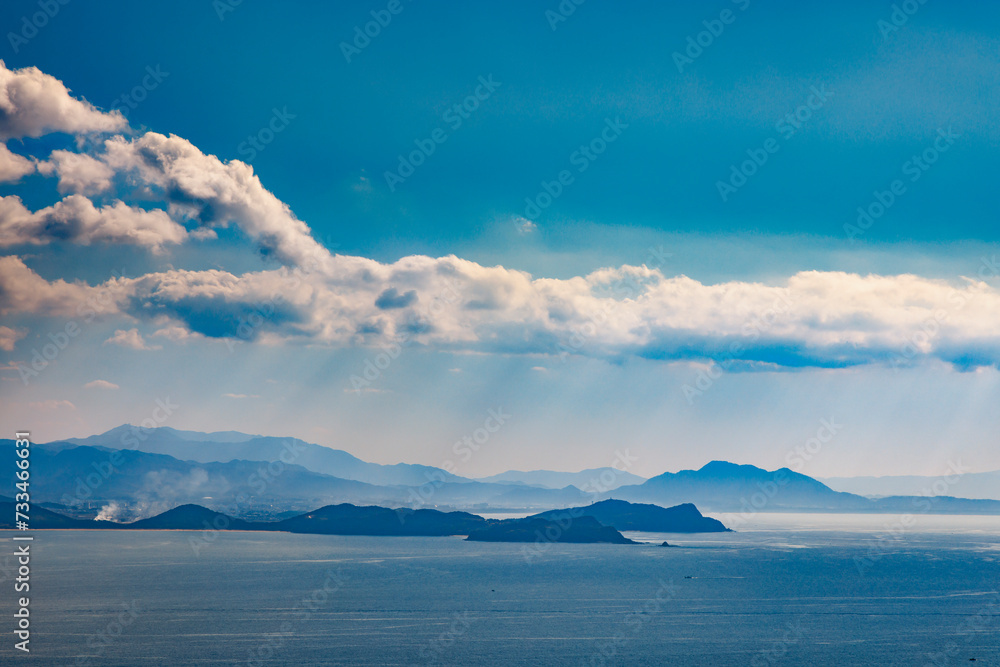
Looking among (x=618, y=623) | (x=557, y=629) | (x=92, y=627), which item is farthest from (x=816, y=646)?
(x=92, y=627)

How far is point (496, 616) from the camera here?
113 metres

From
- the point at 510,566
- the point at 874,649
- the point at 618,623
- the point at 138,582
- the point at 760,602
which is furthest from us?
the point at 510,566

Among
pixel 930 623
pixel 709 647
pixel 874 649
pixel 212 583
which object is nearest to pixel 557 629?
pixel 709 647

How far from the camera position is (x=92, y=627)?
99.5 metres

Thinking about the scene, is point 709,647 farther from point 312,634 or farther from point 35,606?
point 35,606

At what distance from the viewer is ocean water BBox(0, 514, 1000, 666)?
8725 centimetres

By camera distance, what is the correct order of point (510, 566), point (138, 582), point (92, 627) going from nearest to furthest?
1. point (92, 627)
2. point (138, 582)
3. point (510, 566)

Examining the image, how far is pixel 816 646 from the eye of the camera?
94812mm

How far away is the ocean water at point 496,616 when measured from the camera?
8725 cm

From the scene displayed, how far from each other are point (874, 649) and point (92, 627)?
328 feet

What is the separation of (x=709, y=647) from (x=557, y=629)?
20388mm

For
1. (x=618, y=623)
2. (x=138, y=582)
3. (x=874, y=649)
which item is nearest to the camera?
(x=874, y=649)

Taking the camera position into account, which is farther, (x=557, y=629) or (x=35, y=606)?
(x=35, y=606)

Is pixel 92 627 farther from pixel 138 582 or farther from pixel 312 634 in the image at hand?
pixel 138 582
